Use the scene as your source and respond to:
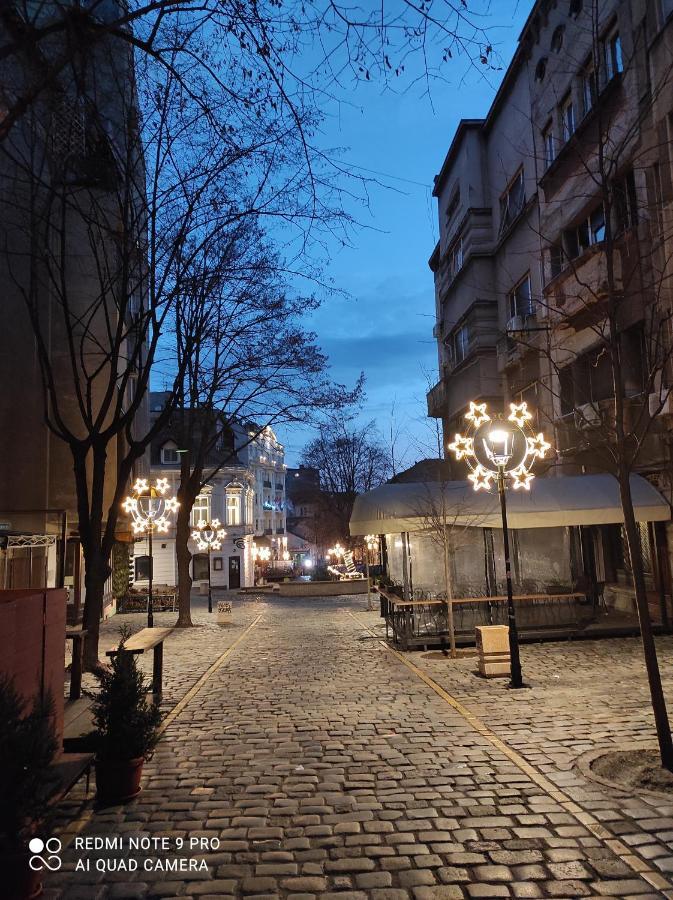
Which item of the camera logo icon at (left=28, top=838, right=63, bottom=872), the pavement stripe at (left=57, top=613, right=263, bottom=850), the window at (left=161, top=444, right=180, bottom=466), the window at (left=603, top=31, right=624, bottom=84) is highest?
the window at (left=603, top=31, right=624, bottom=84)

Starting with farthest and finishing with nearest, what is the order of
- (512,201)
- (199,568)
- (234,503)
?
(234,503) < (199,568) < (512,201)

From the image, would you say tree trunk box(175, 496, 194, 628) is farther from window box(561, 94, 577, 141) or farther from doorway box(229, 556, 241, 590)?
doorway box(229, 556, 241, 590)

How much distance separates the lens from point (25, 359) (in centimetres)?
1911

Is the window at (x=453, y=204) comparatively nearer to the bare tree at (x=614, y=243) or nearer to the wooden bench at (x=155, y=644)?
the bare tree at (x=614, y=243)

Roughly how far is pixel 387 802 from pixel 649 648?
309cm

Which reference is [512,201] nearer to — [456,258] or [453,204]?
[456,258]

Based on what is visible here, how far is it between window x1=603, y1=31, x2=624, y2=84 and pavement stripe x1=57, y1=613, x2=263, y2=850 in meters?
17.0

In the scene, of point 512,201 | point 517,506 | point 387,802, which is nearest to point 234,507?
point 512,201

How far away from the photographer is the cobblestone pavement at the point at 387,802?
13.7ft

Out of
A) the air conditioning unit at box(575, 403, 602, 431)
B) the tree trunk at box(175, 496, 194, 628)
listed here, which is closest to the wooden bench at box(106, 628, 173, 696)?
the air conditioning unit at box(575, 403, 602, 431)

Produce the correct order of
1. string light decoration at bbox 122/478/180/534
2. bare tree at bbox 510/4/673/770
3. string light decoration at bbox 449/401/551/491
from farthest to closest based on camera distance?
string light decoration at bbox 122/478/180/534 < bare tree at bbox 510/4/673/770 < string light decoration at bbox 449/401/551/491

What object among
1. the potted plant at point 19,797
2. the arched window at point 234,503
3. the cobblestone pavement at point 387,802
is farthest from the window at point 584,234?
the arched window at point 234,503

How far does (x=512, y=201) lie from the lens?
2398 cm

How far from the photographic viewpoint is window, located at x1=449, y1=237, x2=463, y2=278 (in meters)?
28.4
